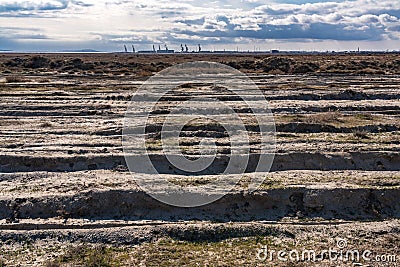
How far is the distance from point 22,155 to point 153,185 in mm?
5639

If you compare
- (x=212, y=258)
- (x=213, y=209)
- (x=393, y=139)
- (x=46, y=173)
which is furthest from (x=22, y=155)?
(x=393, y=139)

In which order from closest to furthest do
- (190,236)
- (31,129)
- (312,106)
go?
(190,236)
(31,129)
(312,106)

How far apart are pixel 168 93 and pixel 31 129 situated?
11.7m

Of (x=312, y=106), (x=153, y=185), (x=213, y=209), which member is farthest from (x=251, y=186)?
→ (x=312, y=106)

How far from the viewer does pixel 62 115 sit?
24.3 m

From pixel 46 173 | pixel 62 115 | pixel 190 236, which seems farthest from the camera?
pixel 62 115

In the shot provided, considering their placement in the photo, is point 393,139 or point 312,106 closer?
point 393,139

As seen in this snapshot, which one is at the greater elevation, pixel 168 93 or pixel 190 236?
pixel 168 93

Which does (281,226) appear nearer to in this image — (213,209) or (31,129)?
(213,209)

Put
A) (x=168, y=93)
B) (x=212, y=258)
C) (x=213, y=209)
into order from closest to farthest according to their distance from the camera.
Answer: (x=212, y=258), (x=213, y=209), (x=168, y=93)

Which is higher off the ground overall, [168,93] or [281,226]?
[168,93]

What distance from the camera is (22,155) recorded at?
1631 cm

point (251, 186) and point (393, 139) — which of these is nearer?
point (251, 186)

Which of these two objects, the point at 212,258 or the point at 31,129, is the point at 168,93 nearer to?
the point at 31,129
